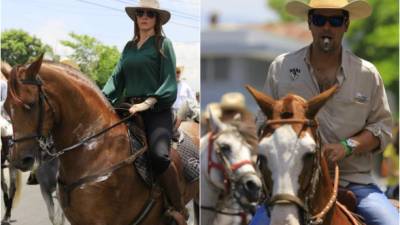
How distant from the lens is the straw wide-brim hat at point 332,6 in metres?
5.14

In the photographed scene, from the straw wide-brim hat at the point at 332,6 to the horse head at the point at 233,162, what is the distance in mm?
3209

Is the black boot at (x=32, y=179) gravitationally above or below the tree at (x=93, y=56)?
below

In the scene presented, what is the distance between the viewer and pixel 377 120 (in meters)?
5.15

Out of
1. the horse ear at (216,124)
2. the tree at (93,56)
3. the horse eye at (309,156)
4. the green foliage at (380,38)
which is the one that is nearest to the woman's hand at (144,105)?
the tree at (93,56)

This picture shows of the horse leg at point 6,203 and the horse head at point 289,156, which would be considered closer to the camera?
the horse head at point 289,156

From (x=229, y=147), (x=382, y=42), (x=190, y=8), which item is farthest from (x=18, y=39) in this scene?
(x=382, y=42)

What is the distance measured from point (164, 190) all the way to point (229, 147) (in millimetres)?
2819

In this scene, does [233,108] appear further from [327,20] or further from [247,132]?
[327,20]

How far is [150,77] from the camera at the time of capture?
5.48 m

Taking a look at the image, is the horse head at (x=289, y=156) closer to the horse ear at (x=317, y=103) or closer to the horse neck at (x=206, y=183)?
the horse ear at (x=317, y=103)

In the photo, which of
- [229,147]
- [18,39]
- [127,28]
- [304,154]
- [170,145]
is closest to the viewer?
[304,154]

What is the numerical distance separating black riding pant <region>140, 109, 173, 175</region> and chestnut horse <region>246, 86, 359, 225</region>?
4.13 ft

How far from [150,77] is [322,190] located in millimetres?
1456

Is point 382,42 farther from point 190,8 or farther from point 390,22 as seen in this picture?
point 190,8
